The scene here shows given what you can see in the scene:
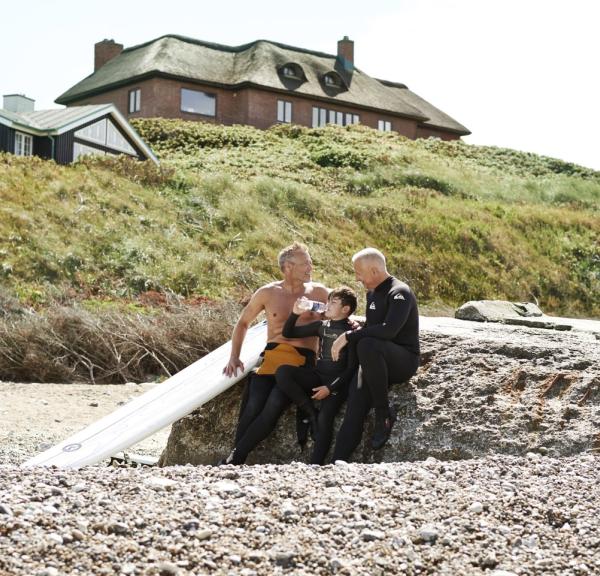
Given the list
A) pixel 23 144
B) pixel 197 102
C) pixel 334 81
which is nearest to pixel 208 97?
pixel 197 102

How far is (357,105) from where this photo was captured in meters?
48.0

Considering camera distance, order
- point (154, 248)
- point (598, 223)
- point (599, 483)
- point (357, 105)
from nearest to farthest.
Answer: point (599, 483), point (154, 248), point (598, 223), point (357, 105)

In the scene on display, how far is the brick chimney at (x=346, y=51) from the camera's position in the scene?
5088 centimetres

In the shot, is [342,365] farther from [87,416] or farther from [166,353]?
[166,353]

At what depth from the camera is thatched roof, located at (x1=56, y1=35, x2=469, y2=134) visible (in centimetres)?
4428

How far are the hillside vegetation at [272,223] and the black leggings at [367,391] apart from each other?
975 cm

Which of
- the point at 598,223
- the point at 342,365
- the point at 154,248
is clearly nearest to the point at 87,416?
the point at 342,365

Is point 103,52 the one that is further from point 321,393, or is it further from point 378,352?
point 378,352

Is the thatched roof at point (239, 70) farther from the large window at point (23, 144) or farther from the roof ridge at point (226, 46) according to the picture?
the large window at point (23, 144)

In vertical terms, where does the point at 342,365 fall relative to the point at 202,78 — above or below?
below

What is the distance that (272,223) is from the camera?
23.8 m

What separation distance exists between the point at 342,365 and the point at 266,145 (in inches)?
1255

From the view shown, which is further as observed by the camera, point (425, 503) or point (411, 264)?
point (411, 264)

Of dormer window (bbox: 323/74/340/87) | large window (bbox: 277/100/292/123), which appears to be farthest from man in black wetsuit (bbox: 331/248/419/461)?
dormer window (bbox: 323/74/340/87)
